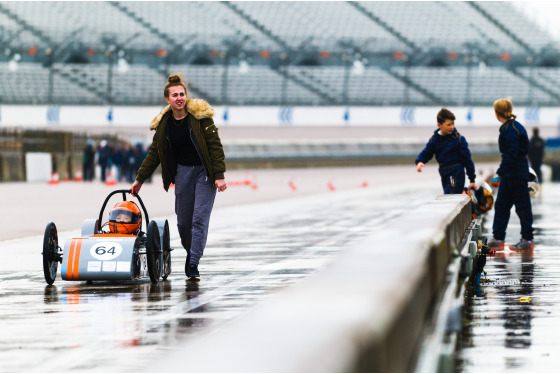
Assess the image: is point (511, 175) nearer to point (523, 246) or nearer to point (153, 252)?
point (523, 246)

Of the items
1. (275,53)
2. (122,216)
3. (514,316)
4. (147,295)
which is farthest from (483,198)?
(275,53)

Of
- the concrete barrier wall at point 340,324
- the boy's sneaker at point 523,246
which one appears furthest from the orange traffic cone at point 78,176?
the concrete barrier wall at point 340,324

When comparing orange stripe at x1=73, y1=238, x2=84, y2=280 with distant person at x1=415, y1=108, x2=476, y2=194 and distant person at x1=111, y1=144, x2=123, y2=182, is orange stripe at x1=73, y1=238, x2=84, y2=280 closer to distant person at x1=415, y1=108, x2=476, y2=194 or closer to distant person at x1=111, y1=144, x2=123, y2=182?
distant person at x1=415, y1=108, x2=476, y2=194

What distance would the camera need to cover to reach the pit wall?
7019 cm

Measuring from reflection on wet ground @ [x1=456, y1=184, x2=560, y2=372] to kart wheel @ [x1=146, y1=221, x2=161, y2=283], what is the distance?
2.74 m

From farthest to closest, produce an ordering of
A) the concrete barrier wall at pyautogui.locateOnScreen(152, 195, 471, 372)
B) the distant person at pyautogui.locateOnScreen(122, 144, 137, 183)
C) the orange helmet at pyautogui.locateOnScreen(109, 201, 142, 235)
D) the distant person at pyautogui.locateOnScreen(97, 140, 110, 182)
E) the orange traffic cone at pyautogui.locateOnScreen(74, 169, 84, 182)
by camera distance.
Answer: the orange traffic cone at pyautogui.locateOnScreen(74, 169, 84, 182) < the distant person at pyautogui.locateOnScreen(97, 140, 110, 182) < the distant person at pyautogui.locateOnScreen(122, 144, 137, 183) < the orange helmet at pyautogui.locateOnScreen(109, 201, 142, 235) < the concrete barrier wall at pyautogui.locateOnScreen(152, 195, 471, 372)

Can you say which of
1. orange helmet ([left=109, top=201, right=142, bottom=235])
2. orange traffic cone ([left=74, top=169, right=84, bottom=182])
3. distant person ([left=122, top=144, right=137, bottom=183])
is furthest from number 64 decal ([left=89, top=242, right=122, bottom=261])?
orange traffic cone ([left=74, top=169, right=84, bottom=182])

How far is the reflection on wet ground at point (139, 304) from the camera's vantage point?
6.85 m

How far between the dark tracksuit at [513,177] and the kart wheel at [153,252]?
206 inches

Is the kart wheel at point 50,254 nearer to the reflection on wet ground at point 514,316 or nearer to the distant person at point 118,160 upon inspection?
the reflection on wet ground at point 514,316

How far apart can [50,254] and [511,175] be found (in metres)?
6.11

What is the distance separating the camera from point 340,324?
A: 11.2 feet

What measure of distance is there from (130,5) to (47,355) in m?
76.9

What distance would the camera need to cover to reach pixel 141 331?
25.6 feet
